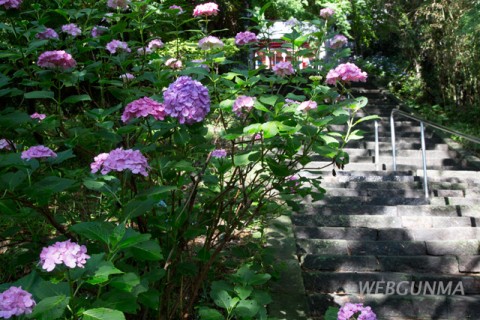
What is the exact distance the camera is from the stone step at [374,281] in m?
3.28

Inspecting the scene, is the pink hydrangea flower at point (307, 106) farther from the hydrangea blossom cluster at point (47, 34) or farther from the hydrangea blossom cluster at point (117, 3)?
the hydrangea blossom cluster at point (47, 34)

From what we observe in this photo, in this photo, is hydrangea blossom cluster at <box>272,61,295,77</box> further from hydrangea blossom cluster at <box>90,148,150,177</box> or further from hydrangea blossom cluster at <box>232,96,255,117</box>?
hydrangea blossom cluster at <box>90,148,150,177</box>

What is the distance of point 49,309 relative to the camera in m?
1.12

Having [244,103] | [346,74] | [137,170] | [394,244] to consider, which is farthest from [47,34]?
[394,244]

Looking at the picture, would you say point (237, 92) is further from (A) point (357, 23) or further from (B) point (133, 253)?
(A) point (357, 23)

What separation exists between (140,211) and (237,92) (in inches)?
33.5

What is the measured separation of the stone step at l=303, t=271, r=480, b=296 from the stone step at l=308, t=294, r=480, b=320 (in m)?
0.15

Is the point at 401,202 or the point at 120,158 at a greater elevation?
the point at 120,158

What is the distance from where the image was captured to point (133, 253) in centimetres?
140

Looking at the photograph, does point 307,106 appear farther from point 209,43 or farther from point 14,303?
point 14,303

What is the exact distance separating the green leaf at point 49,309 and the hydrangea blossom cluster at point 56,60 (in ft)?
3.82

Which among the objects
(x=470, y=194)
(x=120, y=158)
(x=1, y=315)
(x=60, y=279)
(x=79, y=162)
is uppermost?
(x=120, y=158)

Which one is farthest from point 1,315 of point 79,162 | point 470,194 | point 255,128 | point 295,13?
point 295,13

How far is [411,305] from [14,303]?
257 centimetres
